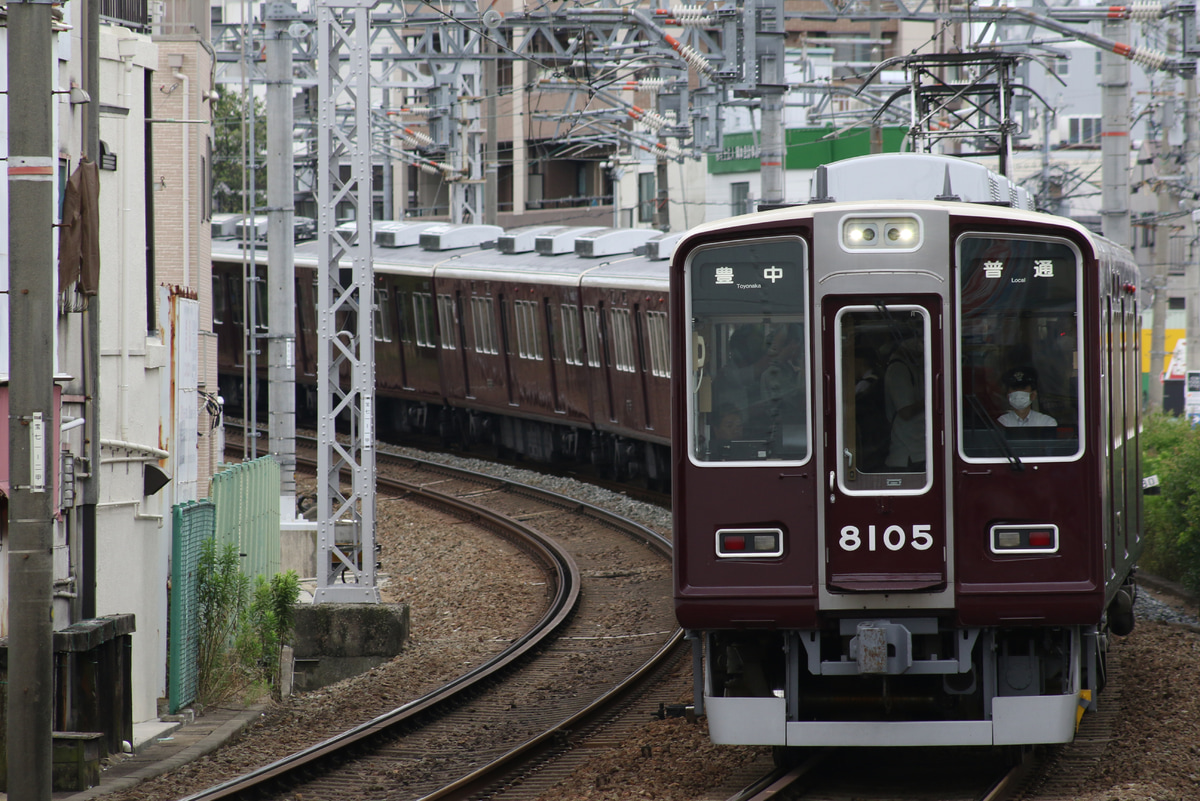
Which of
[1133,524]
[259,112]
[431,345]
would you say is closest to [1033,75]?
[259,112]

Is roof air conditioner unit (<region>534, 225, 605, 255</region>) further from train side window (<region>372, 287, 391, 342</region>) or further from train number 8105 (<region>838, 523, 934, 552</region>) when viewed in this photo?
train number 8105 (<region>838, 523, 934, 552</region>)

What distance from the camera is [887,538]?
726 centimetres

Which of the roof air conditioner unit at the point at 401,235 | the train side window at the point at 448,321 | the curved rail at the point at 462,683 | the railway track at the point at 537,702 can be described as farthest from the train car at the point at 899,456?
the roof air conditioner unit at the point at 401,235

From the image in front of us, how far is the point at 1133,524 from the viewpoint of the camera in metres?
10.1

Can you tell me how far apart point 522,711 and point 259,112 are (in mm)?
42363

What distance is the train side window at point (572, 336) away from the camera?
21734 millimetres

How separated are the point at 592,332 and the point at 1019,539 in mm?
14281

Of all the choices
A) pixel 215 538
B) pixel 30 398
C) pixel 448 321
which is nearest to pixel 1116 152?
pixel 215 538

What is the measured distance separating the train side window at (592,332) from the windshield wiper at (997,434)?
547 inches

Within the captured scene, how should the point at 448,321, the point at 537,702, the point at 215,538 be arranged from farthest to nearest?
1. the point at 448,321
2. the point at 215,538
3. the point at 537,702

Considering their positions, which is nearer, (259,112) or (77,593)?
(77,593)

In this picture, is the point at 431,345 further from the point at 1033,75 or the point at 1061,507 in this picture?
the point at 1033,75

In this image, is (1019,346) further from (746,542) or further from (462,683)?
(462,683)

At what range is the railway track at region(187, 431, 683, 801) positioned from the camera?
8680mm
